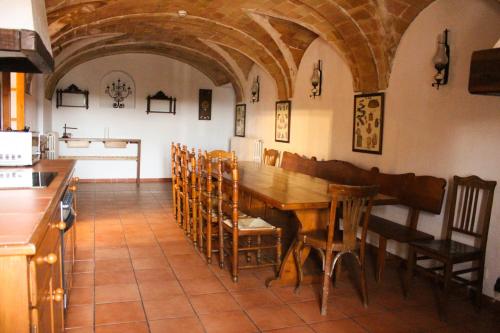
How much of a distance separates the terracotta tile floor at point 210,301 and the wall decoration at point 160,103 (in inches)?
206

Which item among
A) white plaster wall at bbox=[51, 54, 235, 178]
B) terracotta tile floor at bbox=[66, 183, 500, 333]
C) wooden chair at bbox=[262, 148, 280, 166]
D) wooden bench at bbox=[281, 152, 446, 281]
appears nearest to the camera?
terracotta tile floor at bbox=[66, 183, 500, 333]

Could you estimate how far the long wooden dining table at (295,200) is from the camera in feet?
10.5

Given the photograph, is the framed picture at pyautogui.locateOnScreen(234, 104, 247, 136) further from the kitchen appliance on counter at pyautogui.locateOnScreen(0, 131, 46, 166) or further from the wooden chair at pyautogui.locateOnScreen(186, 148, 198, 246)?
the kitchen appliance on counter at pyautogui.locateOnScreen(0, 131, 46, 166)

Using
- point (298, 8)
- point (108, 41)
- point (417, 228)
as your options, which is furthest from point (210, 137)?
point (417, 228)

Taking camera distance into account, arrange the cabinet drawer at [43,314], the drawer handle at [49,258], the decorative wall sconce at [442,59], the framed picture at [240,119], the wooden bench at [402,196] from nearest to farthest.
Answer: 1. the cabinet drawer at [43,314]
2. the drawer handle at [49,258]
3. the wooden bench at [402,196]
4. the decorative wall sconce at [442,59]
5. the framed picture at [240,119]

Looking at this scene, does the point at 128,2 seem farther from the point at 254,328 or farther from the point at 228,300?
the point at 254,328

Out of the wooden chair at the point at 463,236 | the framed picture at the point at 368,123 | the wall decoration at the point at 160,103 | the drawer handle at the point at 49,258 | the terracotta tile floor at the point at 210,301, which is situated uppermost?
the wall decoration at the point at 160,103

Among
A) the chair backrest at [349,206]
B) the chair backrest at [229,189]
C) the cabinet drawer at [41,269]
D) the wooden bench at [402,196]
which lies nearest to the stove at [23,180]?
the cabinet drawer at [41,269]

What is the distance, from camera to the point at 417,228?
4.17m

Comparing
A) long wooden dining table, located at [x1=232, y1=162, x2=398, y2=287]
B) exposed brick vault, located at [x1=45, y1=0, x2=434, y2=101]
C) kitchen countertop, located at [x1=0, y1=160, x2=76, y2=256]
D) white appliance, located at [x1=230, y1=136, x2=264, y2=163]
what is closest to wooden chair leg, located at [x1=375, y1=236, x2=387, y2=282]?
long wooden dining table, located at [x1=232, y1=162, x2=398, y2=287]

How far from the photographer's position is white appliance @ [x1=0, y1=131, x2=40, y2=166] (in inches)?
130

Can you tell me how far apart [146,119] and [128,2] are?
14.8ft

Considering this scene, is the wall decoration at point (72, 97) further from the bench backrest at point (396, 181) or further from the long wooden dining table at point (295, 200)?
the long wooden dining table at point (295, 200)

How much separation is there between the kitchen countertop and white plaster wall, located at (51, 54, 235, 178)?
7.17 m
